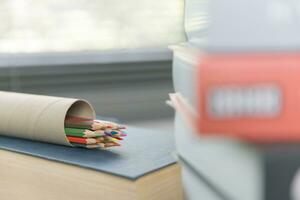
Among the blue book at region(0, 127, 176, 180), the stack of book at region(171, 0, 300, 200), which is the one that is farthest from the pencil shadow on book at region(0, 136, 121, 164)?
the stack of book at region(171, 0, 300, 200)

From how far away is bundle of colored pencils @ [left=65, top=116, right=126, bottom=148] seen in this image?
1.85 feet

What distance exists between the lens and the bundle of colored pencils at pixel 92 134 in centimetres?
56

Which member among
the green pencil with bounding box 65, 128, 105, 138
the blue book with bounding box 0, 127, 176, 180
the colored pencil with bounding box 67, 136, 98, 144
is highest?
the green pencil with bounding box 65, 128, 105, 138

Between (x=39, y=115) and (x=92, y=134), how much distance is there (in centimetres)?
9

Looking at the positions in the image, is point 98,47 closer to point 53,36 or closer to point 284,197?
point 53,36

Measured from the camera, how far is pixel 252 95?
0.76ft

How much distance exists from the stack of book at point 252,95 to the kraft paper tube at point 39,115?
345 millimetres

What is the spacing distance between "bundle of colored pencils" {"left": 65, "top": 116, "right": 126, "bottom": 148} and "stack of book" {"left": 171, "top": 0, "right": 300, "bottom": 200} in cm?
31

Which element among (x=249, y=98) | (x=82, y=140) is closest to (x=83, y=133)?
(x=82, y=140)

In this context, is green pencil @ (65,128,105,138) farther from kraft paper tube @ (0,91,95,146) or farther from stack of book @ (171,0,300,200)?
stack of book @ (171,0,300,200)

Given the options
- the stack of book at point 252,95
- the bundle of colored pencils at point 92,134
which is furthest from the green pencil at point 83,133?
the stack of book at point 252,95

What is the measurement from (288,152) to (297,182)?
0.02m

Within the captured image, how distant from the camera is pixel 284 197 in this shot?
25 cm

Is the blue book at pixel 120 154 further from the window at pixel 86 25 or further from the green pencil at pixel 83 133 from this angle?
the window at pixel 86 25
